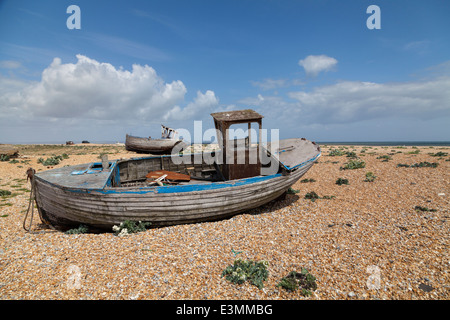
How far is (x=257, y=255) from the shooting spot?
19.5 feet

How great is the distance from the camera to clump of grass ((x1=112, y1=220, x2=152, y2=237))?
7.29m

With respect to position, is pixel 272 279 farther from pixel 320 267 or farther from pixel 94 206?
pixel 94 206

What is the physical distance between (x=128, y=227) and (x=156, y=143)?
2587cm

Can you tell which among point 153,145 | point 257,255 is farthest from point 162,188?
point 153,145

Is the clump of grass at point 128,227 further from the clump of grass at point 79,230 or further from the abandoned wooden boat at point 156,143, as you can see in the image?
the abandoned wooden boat at point 156,143

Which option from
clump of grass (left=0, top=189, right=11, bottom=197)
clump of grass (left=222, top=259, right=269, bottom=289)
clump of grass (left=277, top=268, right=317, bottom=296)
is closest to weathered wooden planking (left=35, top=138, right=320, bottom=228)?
clump of grass (left=222, top=259, right=269, bottom=289)

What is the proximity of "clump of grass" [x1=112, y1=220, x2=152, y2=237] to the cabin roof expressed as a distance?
5146mm

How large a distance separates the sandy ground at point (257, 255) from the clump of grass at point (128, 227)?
20 cm

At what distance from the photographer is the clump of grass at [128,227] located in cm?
729

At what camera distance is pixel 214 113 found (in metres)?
9.71

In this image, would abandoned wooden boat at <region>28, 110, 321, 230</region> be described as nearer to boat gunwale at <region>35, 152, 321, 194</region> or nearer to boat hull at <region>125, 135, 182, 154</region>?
boat gunwale at <region>35, 152, 321, 194</region>

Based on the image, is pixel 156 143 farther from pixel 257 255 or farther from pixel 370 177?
pixel 257 255

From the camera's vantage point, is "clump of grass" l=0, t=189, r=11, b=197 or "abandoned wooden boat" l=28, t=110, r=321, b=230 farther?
"clump of grass" l=0, t=189, r=11, b=197
